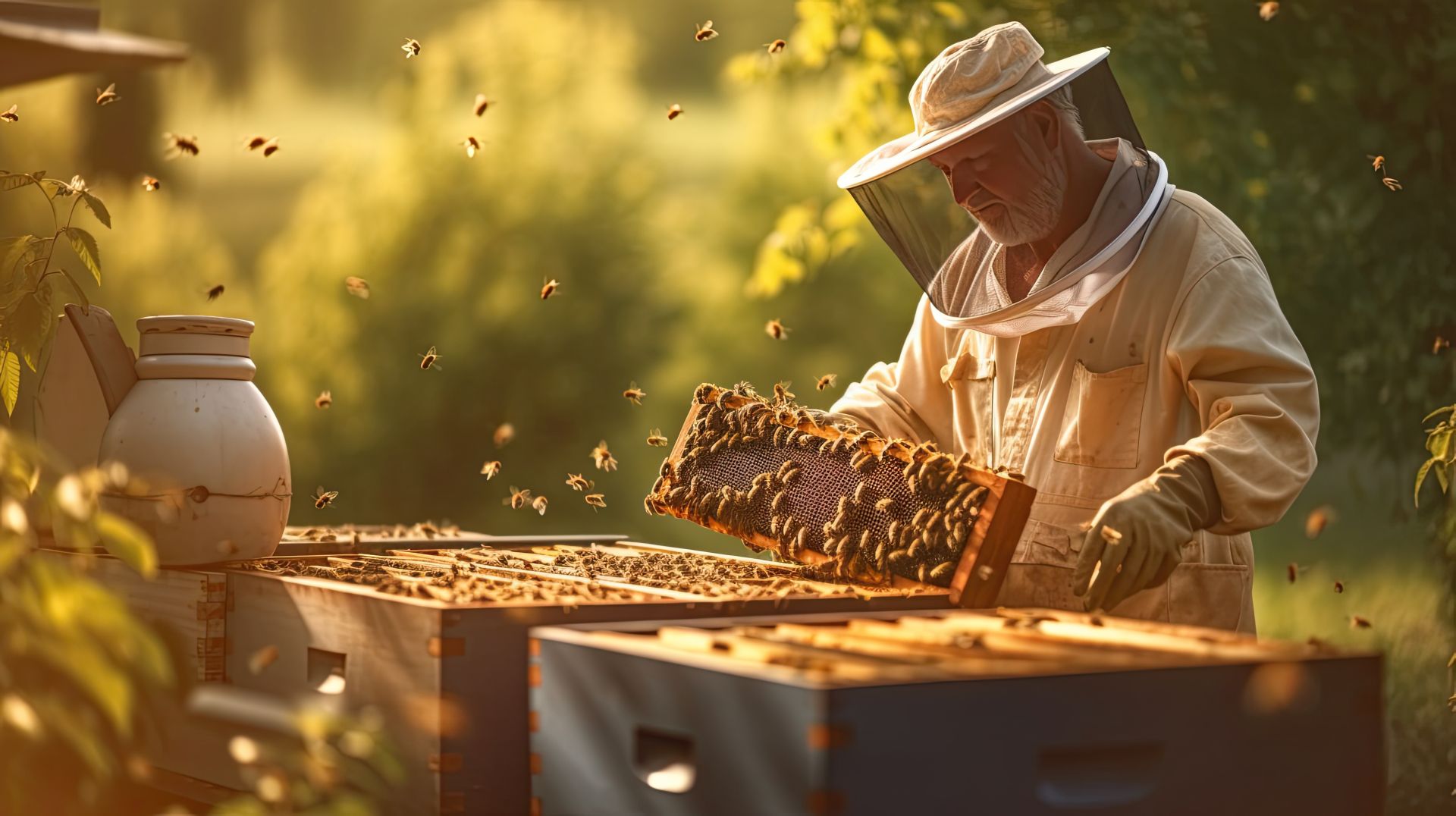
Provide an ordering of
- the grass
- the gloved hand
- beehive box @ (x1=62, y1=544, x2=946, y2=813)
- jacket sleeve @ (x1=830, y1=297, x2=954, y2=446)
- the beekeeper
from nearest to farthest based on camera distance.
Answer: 1. beehive box @ (x1=62, y1=544, x2=946, y2=813)
2. the gloved hand
3. the beekeeper
4. jacket sleeve @ (x1=830, y1=297, x2=954, y2=446)
5. the grass

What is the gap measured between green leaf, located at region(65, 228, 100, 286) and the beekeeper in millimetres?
1450

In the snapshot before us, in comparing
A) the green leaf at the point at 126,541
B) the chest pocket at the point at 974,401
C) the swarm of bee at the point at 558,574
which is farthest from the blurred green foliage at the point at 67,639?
the chest pocket at the point at 974,401

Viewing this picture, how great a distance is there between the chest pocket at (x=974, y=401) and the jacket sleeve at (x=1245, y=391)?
474 mm

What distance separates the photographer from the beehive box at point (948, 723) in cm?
141

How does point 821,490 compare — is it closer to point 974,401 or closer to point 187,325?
point 974,401

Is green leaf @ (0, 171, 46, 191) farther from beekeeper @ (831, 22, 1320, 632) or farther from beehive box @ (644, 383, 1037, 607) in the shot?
beekeeper @ (831, 22, 1320, 632)

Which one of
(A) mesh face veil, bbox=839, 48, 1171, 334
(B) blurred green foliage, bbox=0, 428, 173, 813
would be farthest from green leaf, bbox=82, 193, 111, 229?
(B) blurred green foliage, bbox=0, 428, 173, 813

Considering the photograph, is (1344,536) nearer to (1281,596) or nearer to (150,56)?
(1281,596)

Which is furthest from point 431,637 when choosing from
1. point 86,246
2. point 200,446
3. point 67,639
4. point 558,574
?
point 86,246

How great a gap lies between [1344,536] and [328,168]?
1244 cm

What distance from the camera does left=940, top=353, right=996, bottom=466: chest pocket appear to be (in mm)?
3096

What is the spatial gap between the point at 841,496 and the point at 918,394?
0.79m

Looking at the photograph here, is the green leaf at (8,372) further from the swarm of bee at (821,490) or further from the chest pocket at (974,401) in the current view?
the chest pocket at (974,401)

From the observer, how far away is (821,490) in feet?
8.56
